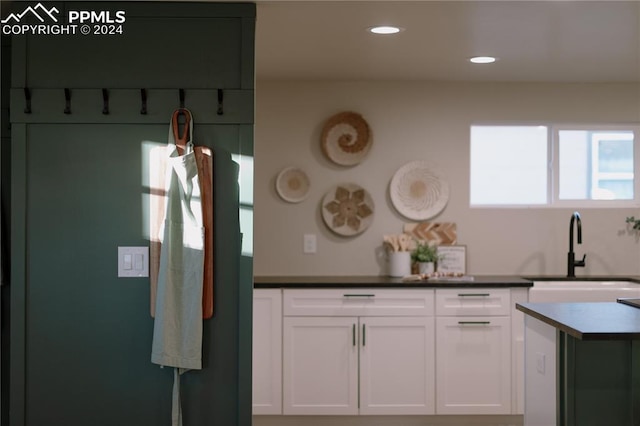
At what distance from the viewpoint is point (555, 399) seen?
131 inches

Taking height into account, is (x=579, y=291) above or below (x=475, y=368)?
above

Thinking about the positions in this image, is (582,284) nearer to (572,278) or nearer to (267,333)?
(572,278)

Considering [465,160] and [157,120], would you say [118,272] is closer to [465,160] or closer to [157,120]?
[157,120]

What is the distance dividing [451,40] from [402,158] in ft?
4.84

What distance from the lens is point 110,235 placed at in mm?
3561

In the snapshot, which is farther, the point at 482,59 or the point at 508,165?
the point at 508,165

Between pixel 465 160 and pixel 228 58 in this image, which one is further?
pixel 465 160

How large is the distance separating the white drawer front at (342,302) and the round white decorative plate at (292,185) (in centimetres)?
80

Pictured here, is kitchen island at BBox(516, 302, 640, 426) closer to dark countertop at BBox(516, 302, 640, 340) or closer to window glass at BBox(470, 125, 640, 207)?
dark countertop at BBox(516, 302, 640, 340)

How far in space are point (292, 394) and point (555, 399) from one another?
2.16 meters

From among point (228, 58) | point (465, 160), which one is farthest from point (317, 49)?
point (465, 160)

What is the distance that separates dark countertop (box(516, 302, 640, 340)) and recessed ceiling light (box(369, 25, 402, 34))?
142 cm

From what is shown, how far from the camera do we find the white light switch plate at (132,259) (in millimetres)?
3557

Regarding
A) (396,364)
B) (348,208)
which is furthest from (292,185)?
(396,364)
